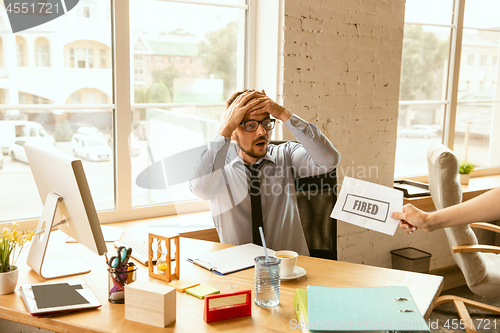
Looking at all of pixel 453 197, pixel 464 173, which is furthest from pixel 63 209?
pixel 464 173

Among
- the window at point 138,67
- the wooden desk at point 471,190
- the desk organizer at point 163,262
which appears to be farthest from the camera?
the wooden desk at point 471,190

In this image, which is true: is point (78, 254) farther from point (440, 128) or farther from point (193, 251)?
point (440, 128)

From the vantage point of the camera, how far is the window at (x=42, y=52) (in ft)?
7.38

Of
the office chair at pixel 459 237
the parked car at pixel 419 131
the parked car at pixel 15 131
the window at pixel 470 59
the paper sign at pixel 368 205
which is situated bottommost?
the office chair at pixel 459 237

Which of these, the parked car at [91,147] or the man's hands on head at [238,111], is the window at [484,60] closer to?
the man's hands on head at [238,111]

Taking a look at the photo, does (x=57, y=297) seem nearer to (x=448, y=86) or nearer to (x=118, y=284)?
(x=118, y=284)

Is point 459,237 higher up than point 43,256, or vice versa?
point 43,256

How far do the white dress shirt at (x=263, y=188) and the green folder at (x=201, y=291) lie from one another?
2.14ft

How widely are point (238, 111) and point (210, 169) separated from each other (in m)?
0.29

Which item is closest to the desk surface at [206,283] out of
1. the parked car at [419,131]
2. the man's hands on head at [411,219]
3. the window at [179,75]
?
the man's hands on head at [411,219]

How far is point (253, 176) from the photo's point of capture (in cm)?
208

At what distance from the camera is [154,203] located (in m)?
2.66

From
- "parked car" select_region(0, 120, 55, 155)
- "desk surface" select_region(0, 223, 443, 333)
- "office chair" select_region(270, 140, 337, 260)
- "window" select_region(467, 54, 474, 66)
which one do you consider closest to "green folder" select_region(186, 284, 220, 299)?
"desk surface" select_region(0, 223, 443, 333)

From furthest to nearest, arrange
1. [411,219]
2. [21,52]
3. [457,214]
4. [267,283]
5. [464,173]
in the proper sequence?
[464,173] → [21,52] → [457,214] → [411,219] → [267,283]
